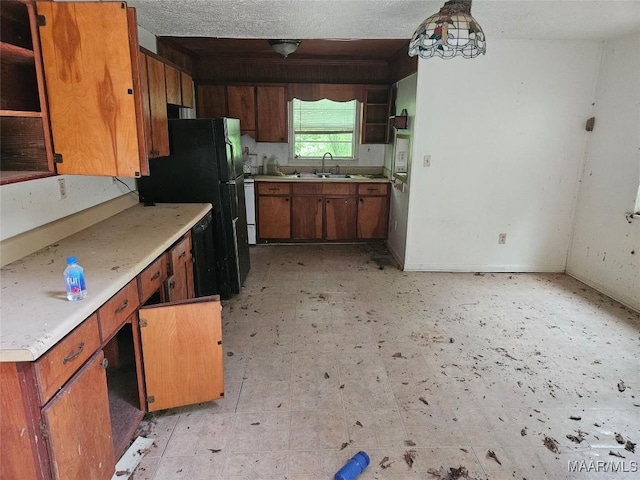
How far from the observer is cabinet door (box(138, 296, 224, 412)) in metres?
1.98

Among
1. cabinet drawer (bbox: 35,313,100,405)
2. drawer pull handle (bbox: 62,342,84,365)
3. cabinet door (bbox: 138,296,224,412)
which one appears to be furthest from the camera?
cabinet door (bbox: 138,296,224,412)

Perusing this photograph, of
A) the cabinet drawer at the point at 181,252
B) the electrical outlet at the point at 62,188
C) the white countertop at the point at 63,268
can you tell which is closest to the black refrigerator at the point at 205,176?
the cabinet drawer at the point at 181,252

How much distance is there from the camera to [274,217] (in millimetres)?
5297

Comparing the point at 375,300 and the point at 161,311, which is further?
the point at 375,300

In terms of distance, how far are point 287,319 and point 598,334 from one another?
2.38m

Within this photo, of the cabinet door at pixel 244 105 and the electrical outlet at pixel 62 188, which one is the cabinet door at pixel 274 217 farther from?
the electrical outlet at pixel 62 188

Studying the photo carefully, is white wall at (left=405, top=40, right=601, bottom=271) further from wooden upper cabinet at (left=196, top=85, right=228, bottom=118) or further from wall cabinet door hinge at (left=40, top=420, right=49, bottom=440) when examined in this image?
wall cabinet door hinge at (left=40, top=420, right=49, bottom=440)

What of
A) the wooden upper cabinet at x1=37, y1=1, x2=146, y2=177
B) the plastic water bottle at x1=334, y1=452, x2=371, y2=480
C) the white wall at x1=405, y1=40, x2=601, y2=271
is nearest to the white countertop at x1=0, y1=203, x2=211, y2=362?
the wooden upper cabinet at x1=37, y1=1, x2=146, y2=177

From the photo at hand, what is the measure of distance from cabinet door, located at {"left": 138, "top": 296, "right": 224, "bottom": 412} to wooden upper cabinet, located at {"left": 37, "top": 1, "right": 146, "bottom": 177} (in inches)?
29.6

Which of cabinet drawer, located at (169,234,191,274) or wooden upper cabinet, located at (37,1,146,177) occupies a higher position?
wooden upper cabinet, located at (37,1,146,177)

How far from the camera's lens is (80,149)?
1.99m

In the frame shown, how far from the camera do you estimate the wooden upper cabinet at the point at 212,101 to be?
17.2 ft

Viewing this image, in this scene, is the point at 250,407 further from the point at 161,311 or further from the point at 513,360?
the point at 513,360

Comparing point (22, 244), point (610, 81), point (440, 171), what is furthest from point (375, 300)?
point (610, 81)
